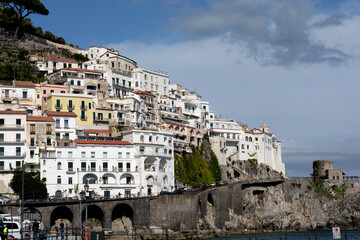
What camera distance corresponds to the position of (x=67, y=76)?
357 feet

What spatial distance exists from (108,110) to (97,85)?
911 centimetres

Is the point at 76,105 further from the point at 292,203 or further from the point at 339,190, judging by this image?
the point at 339,190

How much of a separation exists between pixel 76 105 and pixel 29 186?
23.4 m

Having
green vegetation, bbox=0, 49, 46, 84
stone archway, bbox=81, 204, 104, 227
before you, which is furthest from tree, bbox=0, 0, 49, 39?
stone archway, bbox=81, 204, 104, 227

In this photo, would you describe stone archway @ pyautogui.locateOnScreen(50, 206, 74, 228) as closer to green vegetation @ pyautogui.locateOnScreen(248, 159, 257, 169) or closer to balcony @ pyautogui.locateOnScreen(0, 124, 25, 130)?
balcony @ pyautogui.locateOnScreen(0, 124, 25, 130)

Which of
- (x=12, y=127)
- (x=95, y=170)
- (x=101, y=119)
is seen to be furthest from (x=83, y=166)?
(x=101, y=119)

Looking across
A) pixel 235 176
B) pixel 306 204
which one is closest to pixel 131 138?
pixel 235 176

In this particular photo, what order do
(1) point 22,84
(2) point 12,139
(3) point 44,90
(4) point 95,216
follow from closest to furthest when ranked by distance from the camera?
(4) point 95,216 < (2) point 12,139 < (1) point 22,84 < (3) point 44,90

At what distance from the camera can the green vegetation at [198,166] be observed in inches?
4244

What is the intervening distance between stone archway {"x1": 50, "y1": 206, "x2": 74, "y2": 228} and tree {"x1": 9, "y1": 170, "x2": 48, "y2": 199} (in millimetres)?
2898

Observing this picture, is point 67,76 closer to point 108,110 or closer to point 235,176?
point 108,110

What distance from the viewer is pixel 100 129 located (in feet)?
335

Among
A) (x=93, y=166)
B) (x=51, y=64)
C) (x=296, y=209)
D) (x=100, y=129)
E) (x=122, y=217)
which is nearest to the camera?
(x=122, y=217)

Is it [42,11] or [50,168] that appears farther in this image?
[42,11]
